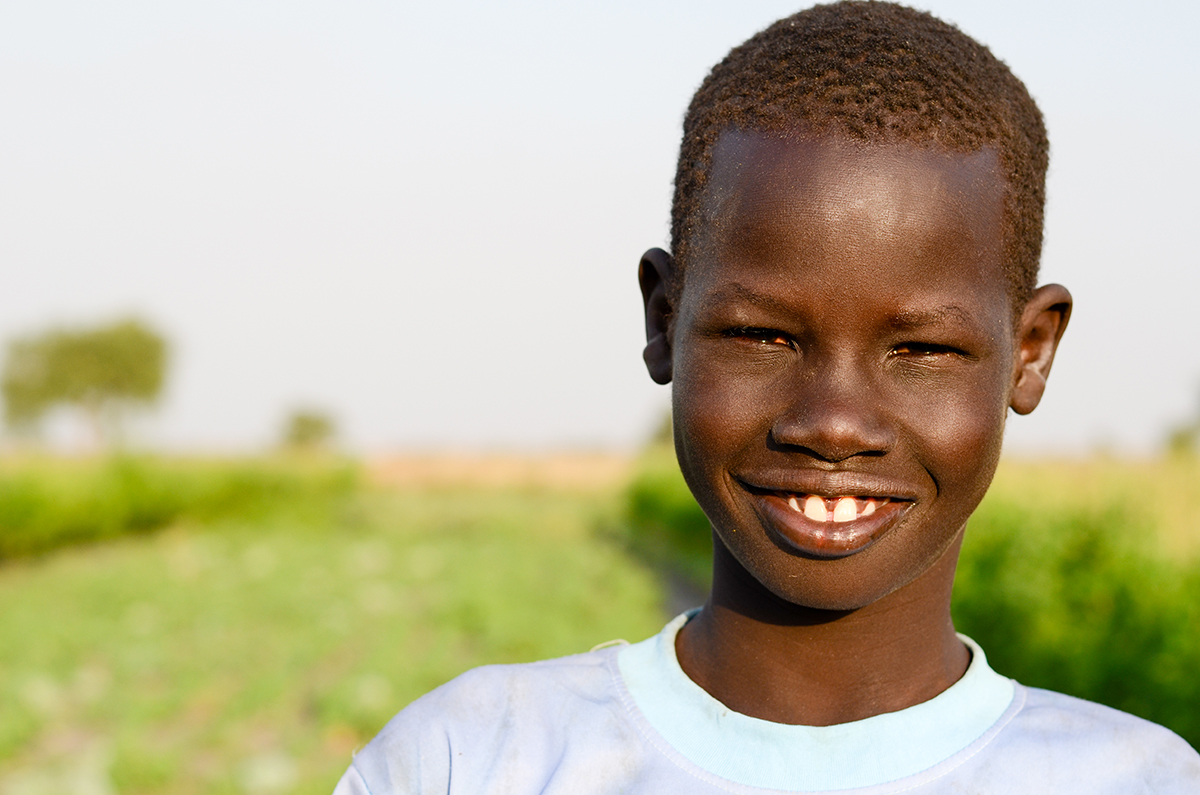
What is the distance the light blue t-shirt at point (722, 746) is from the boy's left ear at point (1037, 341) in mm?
430

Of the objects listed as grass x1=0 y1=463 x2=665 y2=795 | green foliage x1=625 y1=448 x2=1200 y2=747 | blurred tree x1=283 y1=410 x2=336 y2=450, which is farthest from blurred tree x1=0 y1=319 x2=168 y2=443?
green foliage x1=625 y1=448 x2=1200 y2=747

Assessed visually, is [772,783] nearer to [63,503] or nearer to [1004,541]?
[1004,541]

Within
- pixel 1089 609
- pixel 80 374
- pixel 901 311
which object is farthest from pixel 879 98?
pixel 80 374

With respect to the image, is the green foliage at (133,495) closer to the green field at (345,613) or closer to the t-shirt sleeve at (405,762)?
the green field at (345,613)

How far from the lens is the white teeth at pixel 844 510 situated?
1495 millimetres

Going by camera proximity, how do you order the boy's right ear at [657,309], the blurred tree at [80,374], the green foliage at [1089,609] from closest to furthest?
the boy's right ear at [657,309] → the green foliage at [1089,609] → the blurred tree at [80,374]

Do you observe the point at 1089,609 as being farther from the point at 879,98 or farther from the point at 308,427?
the point at 308,427

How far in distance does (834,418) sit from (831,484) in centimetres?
10

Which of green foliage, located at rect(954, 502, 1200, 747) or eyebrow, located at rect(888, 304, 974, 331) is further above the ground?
eyebrow, located at rect(888, 304, 974, 331)

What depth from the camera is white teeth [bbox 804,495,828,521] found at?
1494 mm

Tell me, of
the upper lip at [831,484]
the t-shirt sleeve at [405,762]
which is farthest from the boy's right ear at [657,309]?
the t-shirt sleeve at [405,762]

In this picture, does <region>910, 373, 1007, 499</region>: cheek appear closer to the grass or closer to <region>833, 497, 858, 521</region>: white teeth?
<region>833, 497, 858, 521</region>: white teeth

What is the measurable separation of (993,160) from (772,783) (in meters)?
0.95

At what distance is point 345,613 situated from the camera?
40.1ft
